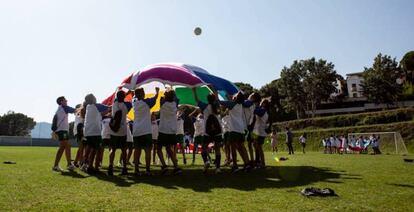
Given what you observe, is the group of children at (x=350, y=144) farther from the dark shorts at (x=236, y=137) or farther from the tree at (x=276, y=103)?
the tree at (x=276, y=103)

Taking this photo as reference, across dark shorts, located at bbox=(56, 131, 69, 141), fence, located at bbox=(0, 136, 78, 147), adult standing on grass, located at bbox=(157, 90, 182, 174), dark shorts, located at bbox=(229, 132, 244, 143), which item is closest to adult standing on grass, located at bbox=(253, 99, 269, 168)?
dark shorts, located at bbox=(229, 132, 244, 143)

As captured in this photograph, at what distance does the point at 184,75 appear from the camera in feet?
41.5

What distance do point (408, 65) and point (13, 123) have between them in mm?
105911

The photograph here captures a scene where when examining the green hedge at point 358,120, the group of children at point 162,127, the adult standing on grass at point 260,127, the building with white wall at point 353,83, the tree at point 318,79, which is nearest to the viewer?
the group of children at point 162,127

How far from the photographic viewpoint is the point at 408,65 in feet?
200

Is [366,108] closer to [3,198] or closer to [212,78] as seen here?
[212,78]

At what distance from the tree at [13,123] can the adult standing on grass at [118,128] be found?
114 m

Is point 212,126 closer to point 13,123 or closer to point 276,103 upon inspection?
point 276,103

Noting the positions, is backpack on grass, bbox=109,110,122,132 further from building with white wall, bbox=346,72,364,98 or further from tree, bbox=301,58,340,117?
building with white wall, bbox=346,72,364,98

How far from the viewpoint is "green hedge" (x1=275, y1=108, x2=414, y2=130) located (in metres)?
43.4

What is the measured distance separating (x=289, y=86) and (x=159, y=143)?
63843 millimetres

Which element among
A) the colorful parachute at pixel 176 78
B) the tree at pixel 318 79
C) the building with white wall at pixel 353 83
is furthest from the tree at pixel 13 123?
the colorful parachute at pixel 176 78

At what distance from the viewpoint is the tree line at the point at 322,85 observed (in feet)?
197

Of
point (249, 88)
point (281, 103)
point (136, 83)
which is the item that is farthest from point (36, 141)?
point (136, 83)
